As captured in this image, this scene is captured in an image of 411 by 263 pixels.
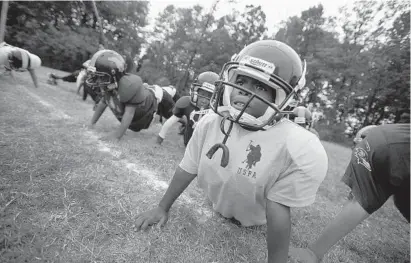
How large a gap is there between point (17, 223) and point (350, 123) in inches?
1332

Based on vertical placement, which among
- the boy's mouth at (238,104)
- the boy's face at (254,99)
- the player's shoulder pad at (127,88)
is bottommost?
the player's shoulder pad at (127,88)

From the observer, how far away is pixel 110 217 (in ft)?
5.73

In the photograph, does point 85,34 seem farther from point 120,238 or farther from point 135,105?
point 120,238

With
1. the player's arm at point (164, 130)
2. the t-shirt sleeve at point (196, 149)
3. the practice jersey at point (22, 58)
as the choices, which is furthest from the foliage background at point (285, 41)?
the t-shirt sleeve at point (196, 149)

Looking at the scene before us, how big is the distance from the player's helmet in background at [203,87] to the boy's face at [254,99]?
7.47 ft

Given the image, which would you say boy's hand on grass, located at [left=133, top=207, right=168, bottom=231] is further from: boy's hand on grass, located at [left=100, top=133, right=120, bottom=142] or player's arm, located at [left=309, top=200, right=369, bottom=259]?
boy's hand on grass, located at [left=100, top=133, right=120, bottom=142]

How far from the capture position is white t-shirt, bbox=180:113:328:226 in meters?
1.34

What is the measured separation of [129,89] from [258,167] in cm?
309

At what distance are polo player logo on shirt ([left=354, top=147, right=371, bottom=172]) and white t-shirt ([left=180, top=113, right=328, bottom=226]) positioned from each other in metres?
0.50

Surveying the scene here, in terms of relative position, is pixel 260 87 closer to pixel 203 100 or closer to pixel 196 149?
pixel 196 149

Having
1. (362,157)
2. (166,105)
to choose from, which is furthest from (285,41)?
(362,157)

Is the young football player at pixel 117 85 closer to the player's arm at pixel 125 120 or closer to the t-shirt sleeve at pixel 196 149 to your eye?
the player's arm at pixel 125 120

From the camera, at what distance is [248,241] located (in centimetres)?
187

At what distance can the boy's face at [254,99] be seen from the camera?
61.1 inches
